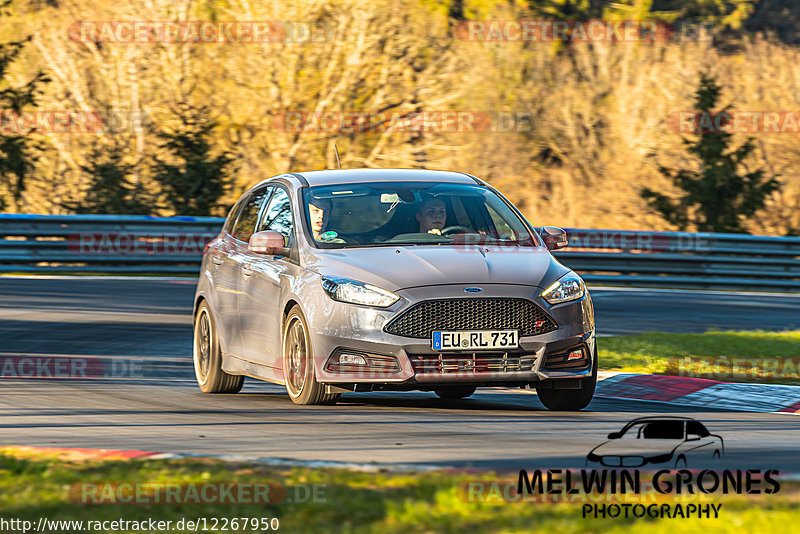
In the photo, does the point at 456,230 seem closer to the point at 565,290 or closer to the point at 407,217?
the point at 407,217

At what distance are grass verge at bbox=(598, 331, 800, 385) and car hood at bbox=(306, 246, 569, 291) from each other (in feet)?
10.4

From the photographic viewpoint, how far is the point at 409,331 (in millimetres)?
9070

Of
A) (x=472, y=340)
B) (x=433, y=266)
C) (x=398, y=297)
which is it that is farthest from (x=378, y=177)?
(x=472, y=340)

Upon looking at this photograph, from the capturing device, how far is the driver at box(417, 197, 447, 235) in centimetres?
1022

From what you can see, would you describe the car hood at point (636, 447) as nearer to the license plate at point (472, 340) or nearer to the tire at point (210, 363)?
the license plate at point (472, 340)

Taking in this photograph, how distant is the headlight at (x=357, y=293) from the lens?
9.10 metres

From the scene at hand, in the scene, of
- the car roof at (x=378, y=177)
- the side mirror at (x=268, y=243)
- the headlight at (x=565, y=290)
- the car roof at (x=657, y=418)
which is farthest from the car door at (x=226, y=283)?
the car roof at (x=657, y=418)

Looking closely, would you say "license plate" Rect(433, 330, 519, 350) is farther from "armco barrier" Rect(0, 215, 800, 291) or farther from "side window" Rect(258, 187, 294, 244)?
"armco barrier" Rect(0, 215, 800, 291)

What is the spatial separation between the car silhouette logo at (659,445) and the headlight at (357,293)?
176 centimetres

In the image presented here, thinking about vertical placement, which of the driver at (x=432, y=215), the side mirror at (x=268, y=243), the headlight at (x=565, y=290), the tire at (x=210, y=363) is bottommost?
the tire at (x=210, y=363)

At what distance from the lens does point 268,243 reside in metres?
10.1

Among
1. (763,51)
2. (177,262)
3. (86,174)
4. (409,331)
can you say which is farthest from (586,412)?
(763,51)

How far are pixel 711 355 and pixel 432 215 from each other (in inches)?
183

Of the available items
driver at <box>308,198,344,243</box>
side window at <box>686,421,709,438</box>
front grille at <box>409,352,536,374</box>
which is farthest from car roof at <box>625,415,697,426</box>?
driver at <box>308,198,344,243</box>
